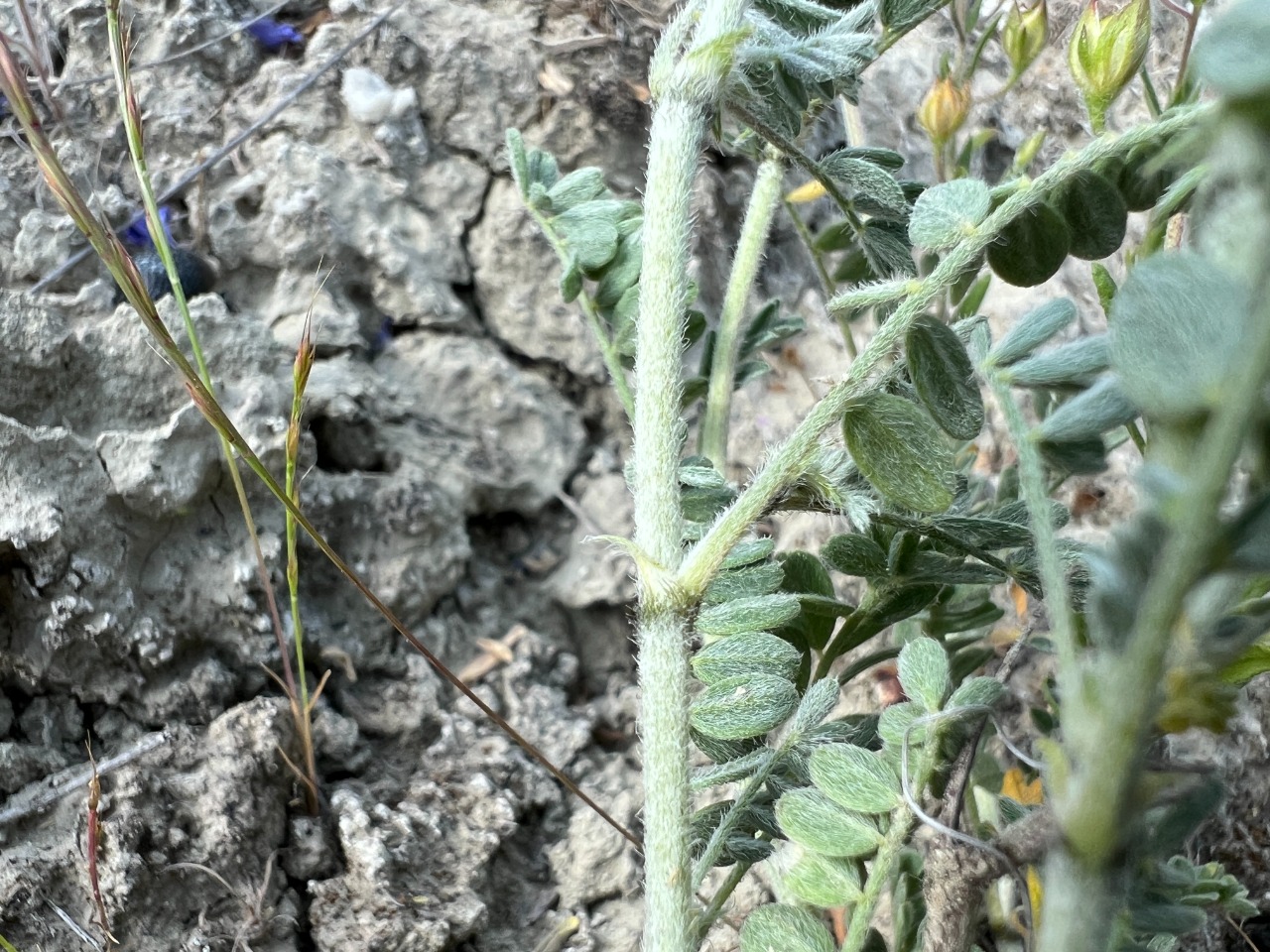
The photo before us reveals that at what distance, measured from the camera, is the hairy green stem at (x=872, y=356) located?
60 cm

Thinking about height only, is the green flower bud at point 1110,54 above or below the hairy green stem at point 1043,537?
above

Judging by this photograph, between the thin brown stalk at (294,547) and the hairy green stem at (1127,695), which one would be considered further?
the thin brown stalk at (294,547)

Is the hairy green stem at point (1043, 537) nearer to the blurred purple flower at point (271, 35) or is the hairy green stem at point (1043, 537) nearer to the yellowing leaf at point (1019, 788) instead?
the yellowing leaf at point (1019, 788)

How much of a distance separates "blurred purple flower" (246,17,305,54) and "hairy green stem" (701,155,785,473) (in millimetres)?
852

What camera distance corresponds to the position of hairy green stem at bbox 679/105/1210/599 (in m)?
0.60

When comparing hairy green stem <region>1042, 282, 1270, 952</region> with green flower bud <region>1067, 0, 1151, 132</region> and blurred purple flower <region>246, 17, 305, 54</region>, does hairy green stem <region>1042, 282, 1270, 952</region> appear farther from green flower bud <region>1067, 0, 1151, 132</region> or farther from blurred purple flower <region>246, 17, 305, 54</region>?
blurred purple flower <region>246, 17, 305, 54</region>

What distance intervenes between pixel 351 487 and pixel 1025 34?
0.95 m

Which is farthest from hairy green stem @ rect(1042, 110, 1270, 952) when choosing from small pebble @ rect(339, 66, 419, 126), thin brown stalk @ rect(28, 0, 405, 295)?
small pebble @ rect(339, 66, 419, 126)

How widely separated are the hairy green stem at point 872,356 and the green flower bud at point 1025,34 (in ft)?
2.02

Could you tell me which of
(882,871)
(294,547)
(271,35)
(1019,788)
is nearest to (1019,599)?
(1019,788)

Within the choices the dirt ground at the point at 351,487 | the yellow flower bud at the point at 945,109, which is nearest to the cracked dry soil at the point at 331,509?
the dirt ground at the point at 351,487

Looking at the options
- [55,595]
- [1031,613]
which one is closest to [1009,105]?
[1031,613]

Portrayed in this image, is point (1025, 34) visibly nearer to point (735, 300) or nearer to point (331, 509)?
point (735, 300)

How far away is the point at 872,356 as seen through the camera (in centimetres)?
62
